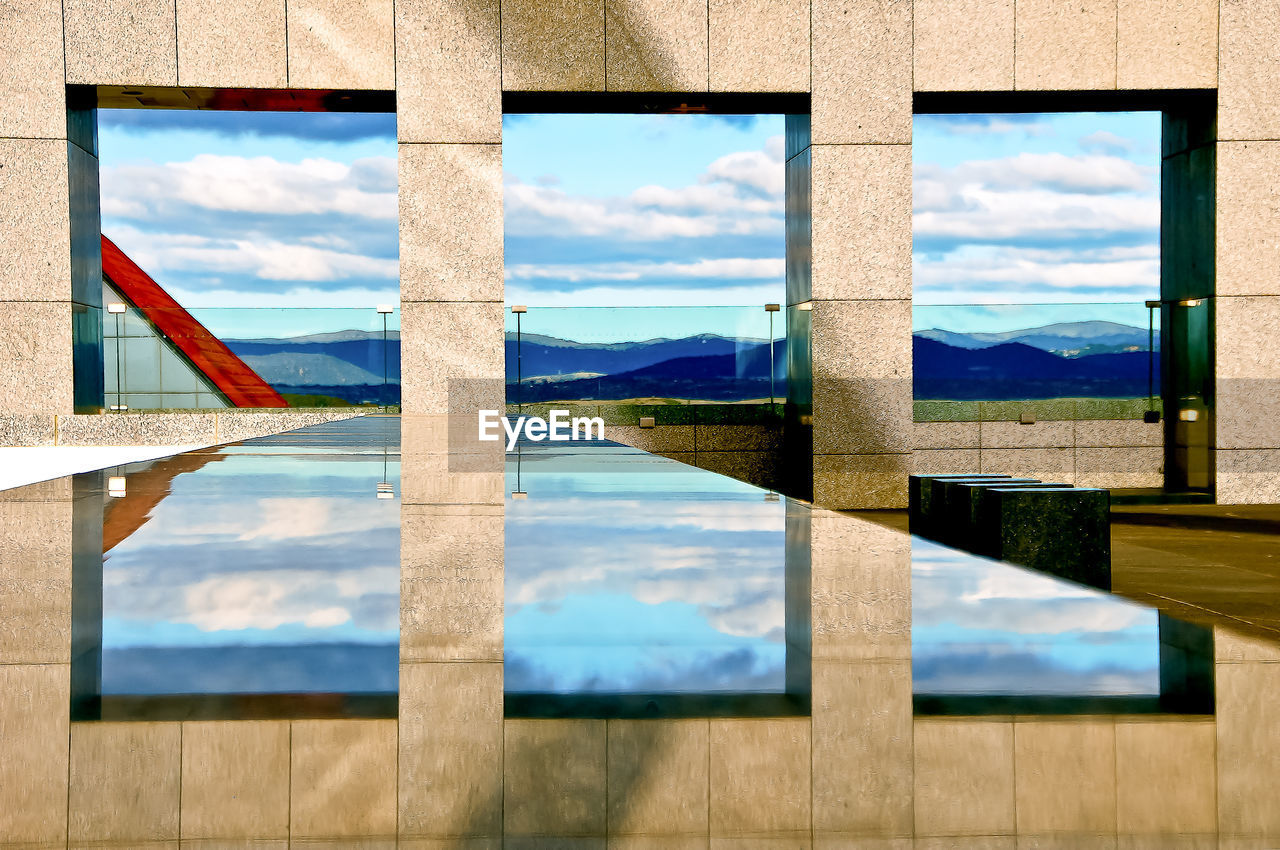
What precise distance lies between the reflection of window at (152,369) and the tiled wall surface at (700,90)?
147cm

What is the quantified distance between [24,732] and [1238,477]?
54.5 feet

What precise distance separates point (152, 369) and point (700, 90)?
28.3 ft

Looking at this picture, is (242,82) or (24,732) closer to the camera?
(24,732)

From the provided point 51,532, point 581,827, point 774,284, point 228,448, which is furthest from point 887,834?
point 774,284

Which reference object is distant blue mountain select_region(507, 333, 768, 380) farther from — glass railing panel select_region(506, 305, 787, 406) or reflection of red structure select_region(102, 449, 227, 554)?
reflection of red structure select_region(102, 449, 227, 554)

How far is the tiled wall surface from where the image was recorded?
46.0 feet

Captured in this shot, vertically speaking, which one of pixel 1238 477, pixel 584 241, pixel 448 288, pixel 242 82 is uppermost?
pixel 584 241

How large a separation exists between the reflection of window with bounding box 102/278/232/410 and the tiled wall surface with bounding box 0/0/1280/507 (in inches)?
58.0

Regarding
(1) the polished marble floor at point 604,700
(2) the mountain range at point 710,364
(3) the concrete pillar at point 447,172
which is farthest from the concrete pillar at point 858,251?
(1) the polished marble floor at point 604,700

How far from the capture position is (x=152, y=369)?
15828mm

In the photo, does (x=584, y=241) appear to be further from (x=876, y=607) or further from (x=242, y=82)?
(x=876, y=607)

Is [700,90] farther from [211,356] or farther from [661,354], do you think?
[211,356]

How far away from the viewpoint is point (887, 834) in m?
1.49
